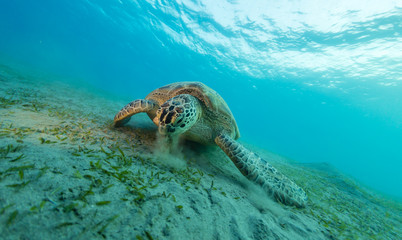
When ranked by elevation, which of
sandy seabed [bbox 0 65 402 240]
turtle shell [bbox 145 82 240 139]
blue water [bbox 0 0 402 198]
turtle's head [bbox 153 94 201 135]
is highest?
blue water [bbox 0 0 402 198]

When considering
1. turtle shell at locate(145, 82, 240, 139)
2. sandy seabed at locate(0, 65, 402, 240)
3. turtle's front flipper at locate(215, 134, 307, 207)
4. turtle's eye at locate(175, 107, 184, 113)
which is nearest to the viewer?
sandy seabed at locate(0, 65, 402, 240)

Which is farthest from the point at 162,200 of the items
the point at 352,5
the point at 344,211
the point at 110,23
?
the point at 110,23

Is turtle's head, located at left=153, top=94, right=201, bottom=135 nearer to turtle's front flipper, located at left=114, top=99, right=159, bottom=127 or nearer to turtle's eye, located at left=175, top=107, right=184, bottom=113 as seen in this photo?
turtle's eye, located at left=175, top=107, right=184, bottom=113

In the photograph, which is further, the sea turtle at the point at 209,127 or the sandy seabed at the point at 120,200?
the sea turtle at the point at 209,127

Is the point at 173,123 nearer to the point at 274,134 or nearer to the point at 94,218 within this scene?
the point at 94,218

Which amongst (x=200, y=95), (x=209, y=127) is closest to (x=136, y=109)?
(x=200, y=95)

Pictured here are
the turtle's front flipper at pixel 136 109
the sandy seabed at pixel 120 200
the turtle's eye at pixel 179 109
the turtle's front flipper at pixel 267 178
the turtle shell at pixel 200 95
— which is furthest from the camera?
the turtle shell at pixel 200 95

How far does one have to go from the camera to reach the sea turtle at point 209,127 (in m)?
2.53

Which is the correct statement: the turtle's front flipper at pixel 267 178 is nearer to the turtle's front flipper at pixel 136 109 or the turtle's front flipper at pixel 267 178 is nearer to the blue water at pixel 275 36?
the turtle's front flipper at pixel 136 109

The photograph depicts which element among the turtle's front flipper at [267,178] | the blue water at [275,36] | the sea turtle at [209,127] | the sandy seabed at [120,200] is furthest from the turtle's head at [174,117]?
the blue water at [275,36]

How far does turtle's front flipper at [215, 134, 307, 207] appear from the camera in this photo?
246cm

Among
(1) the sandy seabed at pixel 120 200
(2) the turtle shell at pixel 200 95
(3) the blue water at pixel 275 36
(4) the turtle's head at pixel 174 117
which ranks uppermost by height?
(3) the blue water at pixel 275 36

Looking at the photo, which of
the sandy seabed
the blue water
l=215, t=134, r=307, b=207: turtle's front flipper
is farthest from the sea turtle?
the blue water

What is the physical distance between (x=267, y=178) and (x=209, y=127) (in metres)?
1.60
